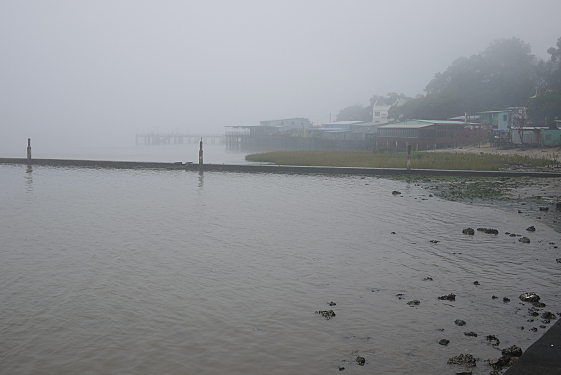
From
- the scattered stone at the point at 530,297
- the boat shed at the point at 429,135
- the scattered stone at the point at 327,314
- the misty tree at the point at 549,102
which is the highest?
the misty tree at the point at 549,102

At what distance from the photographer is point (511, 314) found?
342 inches

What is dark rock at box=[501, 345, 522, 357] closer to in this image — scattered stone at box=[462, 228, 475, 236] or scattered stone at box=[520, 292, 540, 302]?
scattered stone at box=[520, 292, 540, 302]

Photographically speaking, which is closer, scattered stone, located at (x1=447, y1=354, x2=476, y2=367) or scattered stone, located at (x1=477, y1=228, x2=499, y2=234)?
scattered stone, located at (x1=447, y1=354, x2=476, y2=367)

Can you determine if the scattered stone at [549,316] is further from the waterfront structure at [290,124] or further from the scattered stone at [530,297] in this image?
the waterfront structure at [290,124]

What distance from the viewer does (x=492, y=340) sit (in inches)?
299

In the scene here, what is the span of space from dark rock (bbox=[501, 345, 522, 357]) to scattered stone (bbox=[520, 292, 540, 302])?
2.54m

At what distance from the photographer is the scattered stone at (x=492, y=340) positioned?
750 centimetres

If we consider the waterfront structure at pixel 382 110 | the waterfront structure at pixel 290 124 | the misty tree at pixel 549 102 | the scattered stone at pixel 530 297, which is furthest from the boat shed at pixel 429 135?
the scattered stone at pixel 530 297

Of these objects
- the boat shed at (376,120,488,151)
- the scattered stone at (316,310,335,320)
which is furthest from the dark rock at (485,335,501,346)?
the boat shed at (376,120,488,151)

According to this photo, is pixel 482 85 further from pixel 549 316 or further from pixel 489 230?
pixel 549 316

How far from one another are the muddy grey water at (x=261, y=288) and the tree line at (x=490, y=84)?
214ft

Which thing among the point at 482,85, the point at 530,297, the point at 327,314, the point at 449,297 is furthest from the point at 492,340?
the point at 482,85

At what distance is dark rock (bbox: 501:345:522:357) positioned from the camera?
6952 millimetres

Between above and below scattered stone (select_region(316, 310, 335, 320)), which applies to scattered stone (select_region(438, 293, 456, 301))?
above
